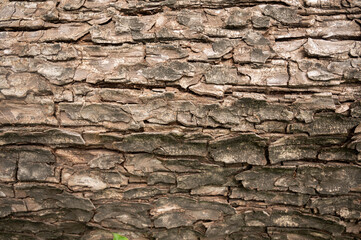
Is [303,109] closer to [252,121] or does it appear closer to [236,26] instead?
[252,121]

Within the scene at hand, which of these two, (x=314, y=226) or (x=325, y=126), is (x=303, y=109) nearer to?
(x=325, y=126)

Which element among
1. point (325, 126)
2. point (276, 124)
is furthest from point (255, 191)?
point (325, 126)

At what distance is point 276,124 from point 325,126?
28 centimetres

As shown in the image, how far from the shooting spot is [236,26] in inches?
59.2

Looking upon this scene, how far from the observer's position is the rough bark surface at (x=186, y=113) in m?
1.47

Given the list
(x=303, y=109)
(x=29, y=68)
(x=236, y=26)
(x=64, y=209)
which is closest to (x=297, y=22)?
(x=236, y=26)

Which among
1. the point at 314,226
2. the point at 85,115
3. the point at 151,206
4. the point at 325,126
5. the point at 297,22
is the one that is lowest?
the point at 151,206

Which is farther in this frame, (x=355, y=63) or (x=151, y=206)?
(x=151, y=206)

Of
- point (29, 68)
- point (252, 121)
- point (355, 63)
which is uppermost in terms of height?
point (355, 63)

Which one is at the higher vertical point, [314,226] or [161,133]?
[161,133]

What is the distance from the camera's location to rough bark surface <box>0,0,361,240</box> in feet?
4.83

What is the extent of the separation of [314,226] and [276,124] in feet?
2.41

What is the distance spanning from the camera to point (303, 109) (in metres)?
1.45

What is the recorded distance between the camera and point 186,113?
1.48m
